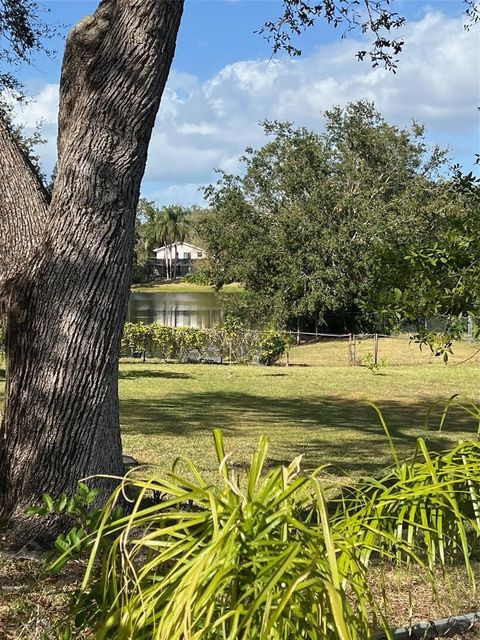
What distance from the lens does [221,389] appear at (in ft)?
52.3

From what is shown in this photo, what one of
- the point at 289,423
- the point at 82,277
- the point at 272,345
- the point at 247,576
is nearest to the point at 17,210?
the point at 82,277

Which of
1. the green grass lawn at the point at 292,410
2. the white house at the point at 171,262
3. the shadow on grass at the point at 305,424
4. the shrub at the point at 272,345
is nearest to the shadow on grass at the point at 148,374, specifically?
the green grass lawn at the point at 292,410

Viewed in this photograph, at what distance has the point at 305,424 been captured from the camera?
11.7 metres

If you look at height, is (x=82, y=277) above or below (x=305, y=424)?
above

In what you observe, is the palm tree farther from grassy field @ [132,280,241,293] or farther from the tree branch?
the tree branch

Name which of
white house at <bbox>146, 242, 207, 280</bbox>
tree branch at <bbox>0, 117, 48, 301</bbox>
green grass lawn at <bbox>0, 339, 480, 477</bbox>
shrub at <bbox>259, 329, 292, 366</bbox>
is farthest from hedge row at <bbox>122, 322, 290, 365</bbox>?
white house at <bbox>146, 242, 207, 280</bbox>

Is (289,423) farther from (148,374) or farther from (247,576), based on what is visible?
(247,576)

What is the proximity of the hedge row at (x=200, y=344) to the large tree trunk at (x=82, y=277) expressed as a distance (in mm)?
17883

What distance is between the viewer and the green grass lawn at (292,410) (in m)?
9.27

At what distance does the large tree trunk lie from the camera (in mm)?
4051

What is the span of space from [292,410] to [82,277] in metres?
9.62

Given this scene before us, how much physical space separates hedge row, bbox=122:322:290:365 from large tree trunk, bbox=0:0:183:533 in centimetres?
1788

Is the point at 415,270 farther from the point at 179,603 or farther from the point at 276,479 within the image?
the point at 179,603

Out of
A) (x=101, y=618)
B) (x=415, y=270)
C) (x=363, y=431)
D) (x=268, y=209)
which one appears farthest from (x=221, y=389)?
(x=268, y=209)
